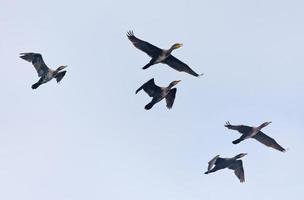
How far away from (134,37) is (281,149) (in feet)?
48.3

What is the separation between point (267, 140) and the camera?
6575cm

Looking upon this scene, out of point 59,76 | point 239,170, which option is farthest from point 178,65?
point 239,170

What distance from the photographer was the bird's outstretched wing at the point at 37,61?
6519cm

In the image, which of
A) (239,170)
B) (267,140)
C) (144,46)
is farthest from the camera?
(239,170)

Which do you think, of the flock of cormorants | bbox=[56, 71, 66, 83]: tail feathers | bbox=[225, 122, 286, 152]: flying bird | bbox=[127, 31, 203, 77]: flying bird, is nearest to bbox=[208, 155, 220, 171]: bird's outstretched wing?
the flock of cormorants

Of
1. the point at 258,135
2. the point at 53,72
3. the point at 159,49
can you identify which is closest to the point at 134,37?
the point at 159,49

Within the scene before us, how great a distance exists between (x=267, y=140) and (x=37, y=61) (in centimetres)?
1863

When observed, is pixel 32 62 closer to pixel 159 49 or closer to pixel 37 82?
pixel 37 82

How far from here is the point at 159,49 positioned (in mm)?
61031

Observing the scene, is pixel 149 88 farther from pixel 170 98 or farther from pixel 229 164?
pixel 229 164

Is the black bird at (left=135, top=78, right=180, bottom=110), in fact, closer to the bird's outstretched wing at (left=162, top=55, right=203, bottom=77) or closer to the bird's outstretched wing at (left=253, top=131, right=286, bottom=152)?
the bird's outstretched wing at (left=162, top=55, right=203, bottom=77)

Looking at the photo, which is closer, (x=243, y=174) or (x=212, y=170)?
(x=212, y=170)

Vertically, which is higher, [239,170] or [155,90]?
[155,90]

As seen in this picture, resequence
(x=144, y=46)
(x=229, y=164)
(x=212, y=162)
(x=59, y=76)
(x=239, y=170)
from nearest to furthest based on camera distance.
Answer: (x=144, y=46)
(x=212, y=162)
(x=59, y=76)
(x=229, y=164)
(x=239, y=170)
